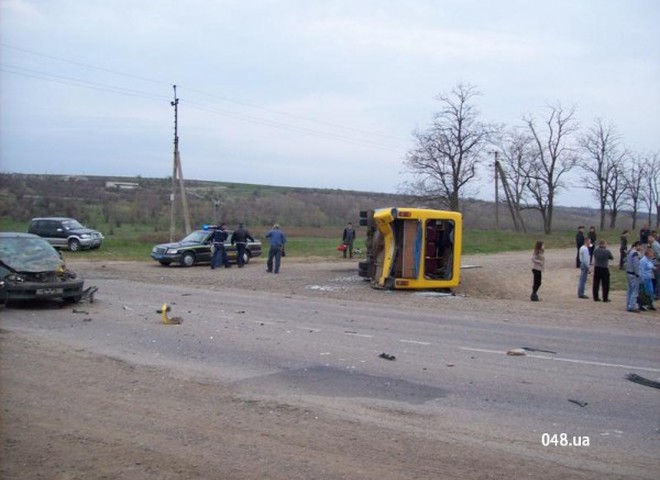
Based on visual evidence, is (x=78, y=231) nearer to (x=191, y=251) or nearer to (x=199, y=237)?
(x=199, y=237)

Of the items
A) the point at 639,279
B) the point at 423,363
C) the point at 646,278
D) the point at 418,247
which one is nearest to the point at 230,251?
the point at 418,247

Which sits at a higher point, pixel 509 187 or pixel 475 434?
pixel 509 187

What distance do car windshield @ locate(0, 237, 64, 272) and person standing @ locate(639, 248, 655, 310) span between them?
13315 millimetres

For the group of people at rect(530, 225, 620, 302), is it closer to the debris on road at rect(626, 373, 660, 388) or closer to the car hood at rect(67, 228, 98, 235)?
the debris on road at rect(626, 373, 660, 388)

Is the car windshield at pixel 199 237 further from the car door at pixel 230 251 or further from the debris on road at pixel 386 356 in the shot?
the debris on road at pixel 386 356

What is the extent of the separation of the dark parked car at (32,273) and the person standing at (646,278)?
12893mm

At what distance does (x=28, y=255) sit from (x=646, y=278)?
1411 cm

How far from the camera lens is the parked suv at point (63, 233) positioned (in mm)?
34875

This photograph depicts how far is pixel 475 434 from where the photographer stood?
6270 mm

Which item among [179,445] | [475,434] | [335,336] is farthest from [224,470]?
[335,336]

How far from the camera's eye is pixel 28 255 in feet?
47.0

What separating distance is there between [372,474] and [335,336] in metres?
6.40

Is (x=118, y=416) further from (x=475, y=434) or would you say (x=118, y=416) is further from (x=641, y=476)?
(x=641, y=476)

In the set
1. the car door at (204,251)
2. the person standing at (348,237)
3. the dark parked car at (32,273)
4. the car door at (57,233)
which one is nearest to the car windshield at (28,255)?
the dark parked car at (32,273)
